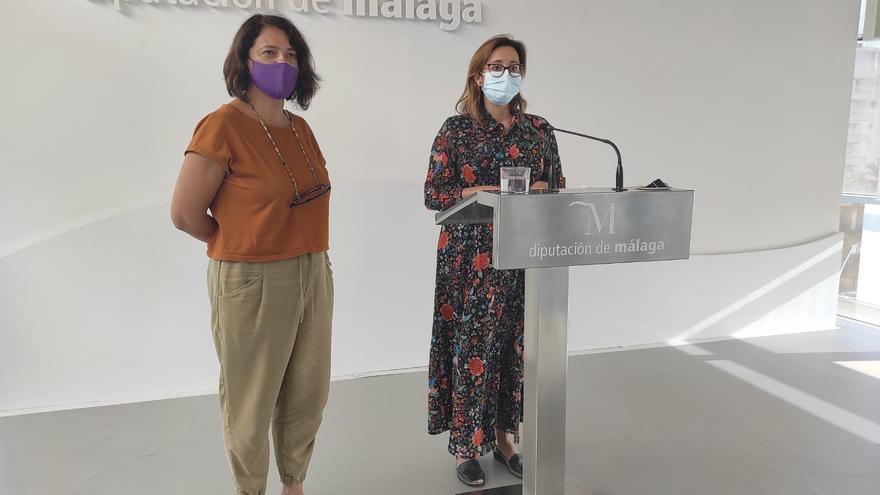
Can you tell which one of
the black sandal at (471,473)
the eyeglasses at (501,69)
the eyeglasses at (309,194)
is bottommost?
the black sandal at (471,473)

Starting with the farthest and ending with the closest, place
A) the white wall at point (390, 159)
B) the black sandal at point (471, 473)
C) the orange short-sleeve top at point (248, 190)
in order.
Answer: the white wall at point (390, 159), the black sandal at point (471, 473), the orange short-sleeve top at point (248, 190)

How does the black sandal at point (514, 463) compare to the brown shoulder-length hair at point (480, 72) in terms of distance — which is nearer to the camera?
the brown shoulder-length hair at point (480, 72)

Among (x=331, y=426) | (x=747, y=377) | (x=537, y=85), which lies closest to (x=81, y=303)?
(x=331, y=426)

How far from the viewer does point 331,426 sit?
9.68ft

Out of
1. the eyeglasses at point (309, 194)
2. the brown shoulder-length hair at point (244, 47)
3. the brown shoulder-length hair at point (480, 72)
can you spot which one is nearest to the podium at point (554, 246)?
the eyeglasses at point (309, 194)

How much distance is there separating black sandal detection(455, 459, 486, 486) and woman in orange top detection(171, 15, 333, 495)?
797 mm

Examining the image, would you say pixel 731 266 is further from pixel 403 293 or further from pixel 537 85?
pixel 403 293

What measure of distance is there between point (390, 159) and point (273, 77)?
5.65 ft

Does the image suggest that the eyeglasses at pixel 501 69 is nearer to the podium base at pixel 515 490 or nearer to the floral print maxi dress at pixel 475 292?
the floral print maxi dress at pixel 475 292

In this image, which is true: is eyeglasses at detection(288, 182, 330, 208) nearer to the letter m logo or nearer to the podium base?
the letter m logo

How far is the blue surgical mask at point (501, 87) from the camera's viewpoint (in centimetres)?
216

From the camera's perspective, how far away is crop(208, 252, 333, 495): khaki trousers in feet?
6.02

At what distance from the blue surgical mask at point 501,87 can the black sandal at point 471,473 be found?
4.61 ft

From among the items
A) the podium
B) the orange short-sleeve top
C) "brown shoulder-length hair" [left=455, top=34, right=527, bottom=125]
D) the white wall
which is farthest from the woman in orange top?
the white wall
